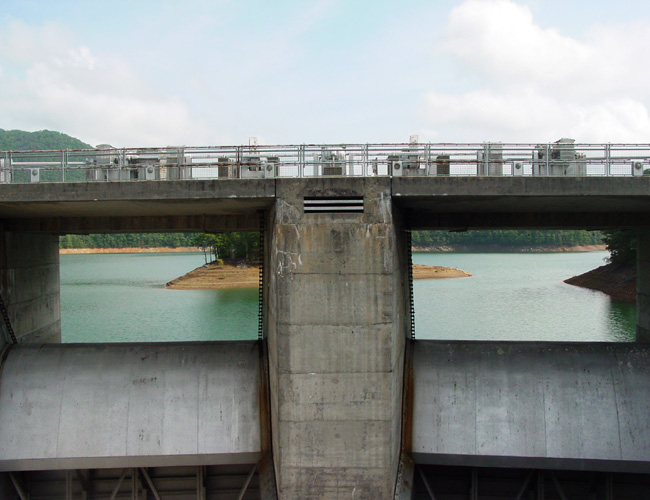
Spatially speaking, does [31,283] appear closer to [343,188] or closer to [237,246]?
[343,188]

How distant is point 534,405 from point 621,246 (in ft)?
176

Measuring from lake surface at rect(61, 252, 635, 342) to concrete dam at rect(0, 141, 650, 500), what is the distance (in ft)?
56.1

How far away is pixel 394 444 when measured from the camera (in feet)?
43.5

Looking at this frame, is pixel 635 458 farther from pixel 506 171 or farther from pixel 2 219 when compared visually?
pixel 2 219

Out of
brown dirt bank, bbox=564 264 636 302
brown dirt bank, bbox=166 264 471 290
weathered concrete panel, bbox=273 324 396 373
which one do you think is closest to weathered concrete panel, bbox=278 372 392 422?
weathered concrete panel, bbox=273 324 396 373

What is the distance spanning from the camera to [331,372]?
12586mm

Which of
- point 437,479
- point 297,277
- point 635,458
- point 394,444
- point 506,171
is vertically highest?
point 506,171

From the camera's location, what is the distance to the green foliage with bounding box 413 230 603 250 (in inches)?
5901

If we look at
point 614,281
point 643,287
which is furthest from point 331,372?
point 614,281

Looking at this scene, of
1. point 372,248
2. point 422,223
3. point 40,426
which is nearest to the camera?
point 372,248

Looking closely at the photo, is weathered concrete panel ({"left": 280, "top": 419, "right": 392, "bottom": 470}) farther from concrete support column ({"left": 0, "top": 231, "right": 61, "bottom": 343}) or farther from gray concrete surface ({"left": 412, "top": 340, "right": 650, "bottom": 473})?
concrete support column ({"left": 0, "top": 231, "right": 61, "bottom": 343})

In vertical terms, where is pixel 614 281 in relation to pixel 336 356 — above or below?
below

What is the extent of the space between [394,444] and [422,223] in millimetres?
7040

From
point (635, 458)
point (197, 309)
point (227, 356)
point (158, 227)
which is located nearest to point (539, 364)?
point (635, 458)
